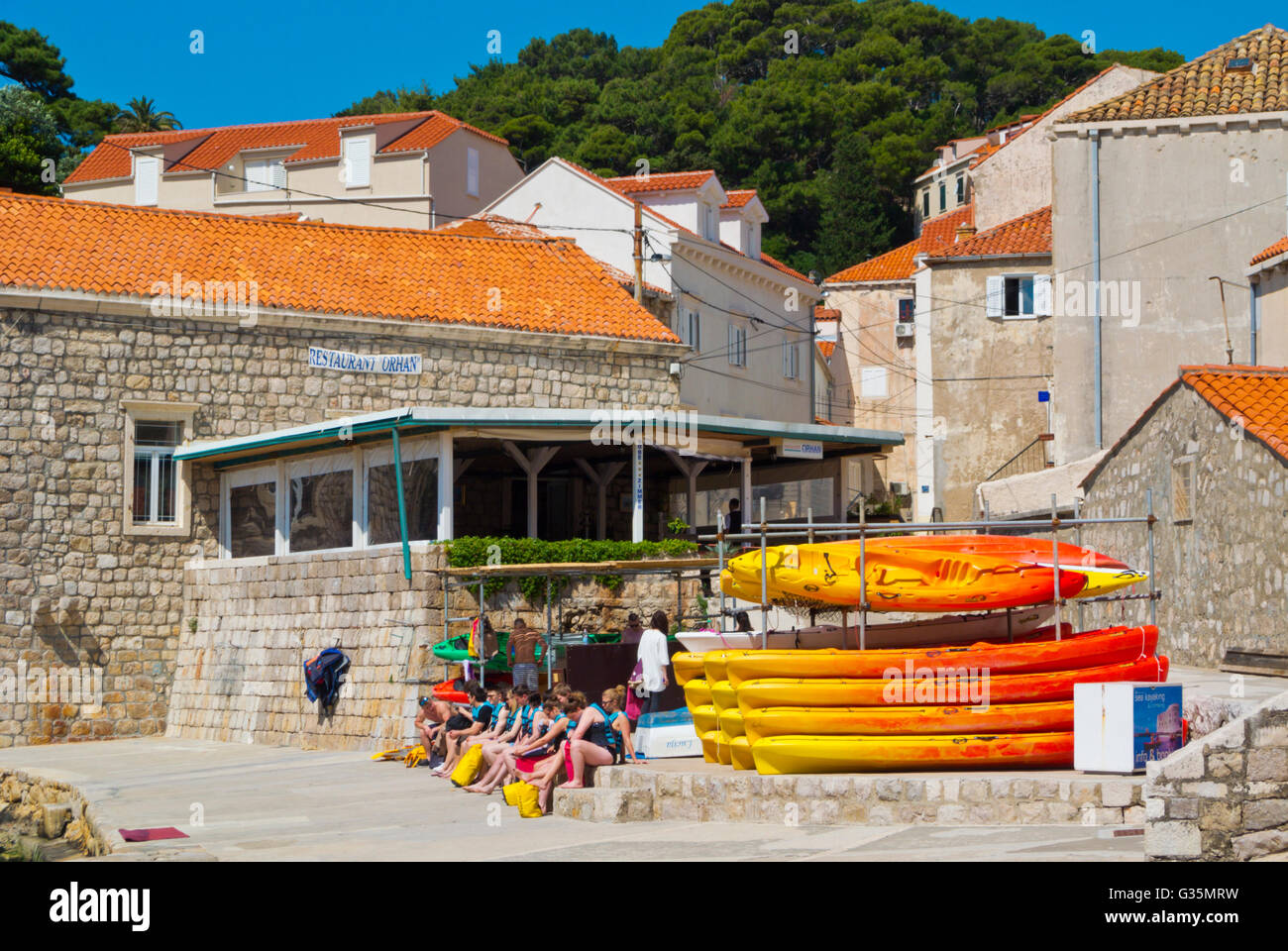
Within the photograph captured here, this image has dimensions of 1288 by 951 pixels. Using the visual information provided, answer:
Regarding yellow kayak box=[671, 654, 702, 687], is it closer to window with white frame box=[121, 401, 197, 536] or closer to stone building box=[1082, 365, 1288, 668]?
stone building box=[1082, 365, 1288, 668]

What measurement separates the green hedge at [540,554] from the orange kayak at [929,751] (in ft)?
26.8

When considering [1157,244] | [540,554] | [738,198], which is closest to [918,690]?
[540,554]

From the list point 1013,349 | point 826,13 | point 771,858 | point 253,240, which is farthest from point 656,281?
point 826,13

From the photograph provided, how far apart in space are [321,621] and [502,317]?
314 inches

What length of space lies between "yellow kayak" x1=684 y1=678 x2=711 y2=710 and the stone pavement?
6.49 ft

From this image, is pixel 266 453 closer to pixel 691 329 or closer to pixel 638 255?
pixel 638 255

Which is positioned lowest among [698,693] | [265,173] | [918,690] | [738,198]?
[698,693]

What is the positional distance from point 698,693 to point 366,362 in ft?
45.0

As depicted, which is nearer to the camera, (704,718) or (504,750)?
(704,718)

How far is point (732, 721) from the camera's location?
44.9 feet

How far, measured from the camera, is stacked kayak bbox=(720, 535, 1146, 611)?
530 inches

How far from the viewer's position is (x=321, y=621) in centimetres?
2244

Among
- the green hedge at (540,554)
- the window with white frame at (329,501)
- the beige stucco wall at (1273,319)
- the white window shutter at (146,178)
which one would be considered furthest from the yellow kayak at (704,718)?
the white window shutter at (146,178)
